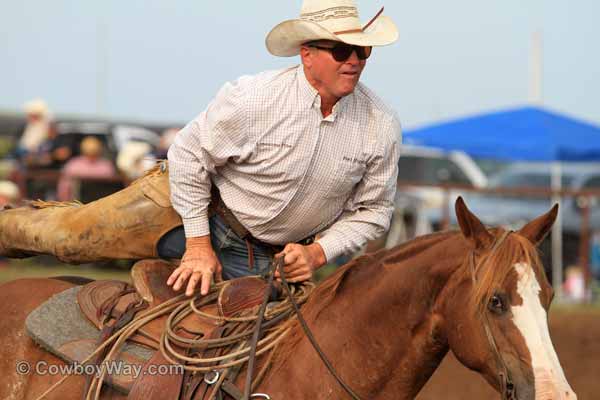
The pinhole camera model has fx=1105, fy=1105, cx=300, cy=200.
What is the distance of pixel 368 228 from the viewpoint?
4.55 meters

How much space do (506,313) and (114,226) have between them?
1.92 m

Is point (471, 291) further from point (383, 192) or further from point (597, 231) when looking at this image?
point (597, 231)

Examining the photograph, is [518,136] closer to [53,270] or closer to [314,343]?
[53,270]

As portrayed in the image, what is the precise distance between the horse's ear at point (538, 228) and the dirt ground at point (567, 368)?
504 cm

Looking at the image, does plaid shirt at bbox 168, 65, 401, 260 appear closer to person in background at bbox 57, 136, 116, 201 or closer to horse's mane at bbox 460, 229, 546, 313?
horse's mane at bbox 460, 229, 546, 313

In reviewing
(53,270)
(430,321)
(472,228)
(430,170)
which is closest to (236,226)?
(430,321)

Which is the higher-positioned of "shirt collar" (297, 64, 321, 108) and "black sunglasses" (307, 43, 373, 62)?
"black sunglasses" (307, 43, 373, 62)

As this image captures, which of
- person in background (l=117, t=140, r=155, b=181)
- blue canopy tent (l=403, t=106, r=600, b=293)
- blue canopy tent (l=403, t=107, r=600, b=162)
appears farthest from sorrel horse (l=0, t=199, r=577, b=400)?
blue canopy tent (l=403, t=107, r=600, b=162)

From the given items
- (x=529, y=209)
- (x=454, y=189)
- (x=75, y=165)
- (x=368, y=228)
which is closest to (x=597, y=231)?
(x=529, y=209)

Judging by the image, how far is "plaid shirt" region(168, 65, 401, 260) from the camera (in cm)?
425

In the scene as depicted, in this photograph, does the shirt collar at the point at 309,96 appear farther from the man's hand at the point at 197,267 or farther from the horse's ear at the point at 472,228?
the horse's ear at the point at 472,228

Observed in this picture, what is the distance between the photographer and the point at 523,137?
14359 millimetres

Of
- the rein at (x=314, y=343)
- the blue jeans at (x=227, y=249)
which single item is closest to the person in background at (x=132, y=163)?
the blue jeans at (x=227, y=249)

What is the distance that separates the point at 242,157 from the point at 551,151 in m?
10.4
